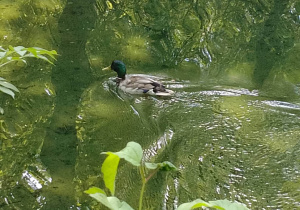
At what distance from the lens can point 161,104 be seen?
14.6 ft

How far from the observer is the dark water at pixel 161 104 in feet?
10.8

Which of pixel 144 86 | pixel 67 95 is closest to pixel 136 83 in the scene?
pixel 144 86

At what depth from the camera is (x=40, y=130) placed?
3822 millimetres

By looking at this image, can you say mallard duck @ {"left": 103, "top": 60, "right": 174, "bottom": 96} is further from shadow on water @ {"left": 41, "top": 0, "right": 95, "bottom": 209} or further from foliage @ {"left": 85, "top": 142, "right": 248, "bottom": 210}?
foliage @ {"left": 85, "top": 142, "right": 248, "bottom": 210}

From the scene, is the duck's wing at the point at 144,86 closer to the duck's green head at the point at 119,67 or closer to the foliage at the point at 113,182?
the duck's green head at the point at 119,67

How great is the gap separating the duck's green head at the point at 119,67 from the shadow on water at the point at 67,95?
0.29 metres

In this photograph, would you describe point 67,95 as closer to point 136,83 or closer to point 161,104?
point 136,83

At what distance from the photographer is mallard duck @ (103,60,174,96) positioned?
14.8ft

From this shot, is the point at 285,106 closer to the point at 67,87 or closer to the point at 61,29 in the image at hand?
the point at 67,87

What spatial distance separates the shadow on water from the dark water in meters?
0.01

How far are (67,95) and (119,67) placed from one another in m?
0.68

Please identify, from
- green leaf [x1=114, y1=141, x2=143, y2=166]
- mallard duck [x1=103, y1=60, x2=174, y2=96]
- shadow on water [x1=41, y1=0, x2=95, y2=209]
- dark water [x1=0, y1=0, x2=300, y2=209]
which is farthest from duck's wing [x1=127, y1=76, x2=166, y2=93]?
green leaf [x1=114, y1=141, x2=143, y2=166]

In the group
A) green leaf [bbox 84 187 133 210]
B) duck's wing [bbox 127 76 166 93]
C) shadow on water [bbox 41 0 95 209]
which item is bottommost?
shadow on water [bbox 41 0 95 209]

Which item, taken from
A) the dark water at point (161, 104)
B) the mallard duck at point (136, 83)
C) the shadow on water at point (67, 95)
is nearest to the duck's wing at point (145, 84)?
the mallard duck at point (136, 83)
